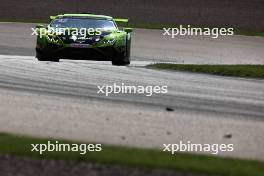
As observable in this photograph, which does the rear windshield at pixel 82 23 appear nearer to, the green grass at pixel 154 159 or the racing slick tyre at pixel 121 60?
the racing slick tyre at pixel 121 60

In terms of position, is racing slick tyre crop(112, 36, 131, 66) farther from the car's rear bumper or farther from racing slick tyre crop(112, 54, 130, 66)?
the car's rear bumper

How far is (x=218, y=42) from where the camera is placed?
34.7 metres

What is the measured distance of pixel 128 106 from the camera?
37.9 ft

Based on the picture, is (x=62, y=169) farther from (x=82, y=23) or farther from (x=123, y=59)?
(x=82, y=23)

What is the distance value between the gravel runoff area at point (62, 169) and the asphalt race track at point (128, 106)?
132 centimetres

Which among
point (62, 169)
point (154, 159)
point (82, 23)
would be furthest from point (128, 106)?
point (82, 23)

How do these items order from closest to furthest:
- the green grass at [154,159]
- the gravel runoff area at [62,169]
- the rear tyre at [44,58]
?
1. the gravel runoff area at [62,169]
2. the green grass at [154,159]
3. the rear tyre at [44,58]

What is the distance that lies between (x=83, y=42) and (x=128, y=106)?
7.66 m

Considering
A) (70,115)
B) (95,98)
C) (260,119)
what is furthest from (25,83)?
(260,119)

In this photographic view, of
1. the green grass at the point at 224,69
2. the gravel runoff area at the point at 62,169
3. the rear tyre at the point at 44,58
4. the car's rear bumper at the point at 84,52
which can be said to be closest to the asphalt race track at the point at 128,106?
the rear tyre at the point at 44,58

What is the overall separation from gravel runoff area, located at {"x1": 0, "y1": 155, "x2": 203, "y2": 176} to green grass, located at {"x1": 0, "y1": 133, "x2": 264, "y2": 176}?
15cm

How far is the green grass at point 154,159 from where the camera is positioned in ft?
22.9

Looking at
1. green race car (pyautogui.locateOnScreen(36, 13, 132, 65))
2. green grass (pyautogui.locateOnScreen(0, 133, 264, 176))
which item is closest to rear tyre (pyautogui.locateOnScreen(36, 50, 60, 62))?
green race car (pyautogui.locateOnScreen(36, 13, 132, 65))

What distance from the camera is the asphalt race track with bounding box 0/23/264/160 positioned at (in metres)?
8.91
